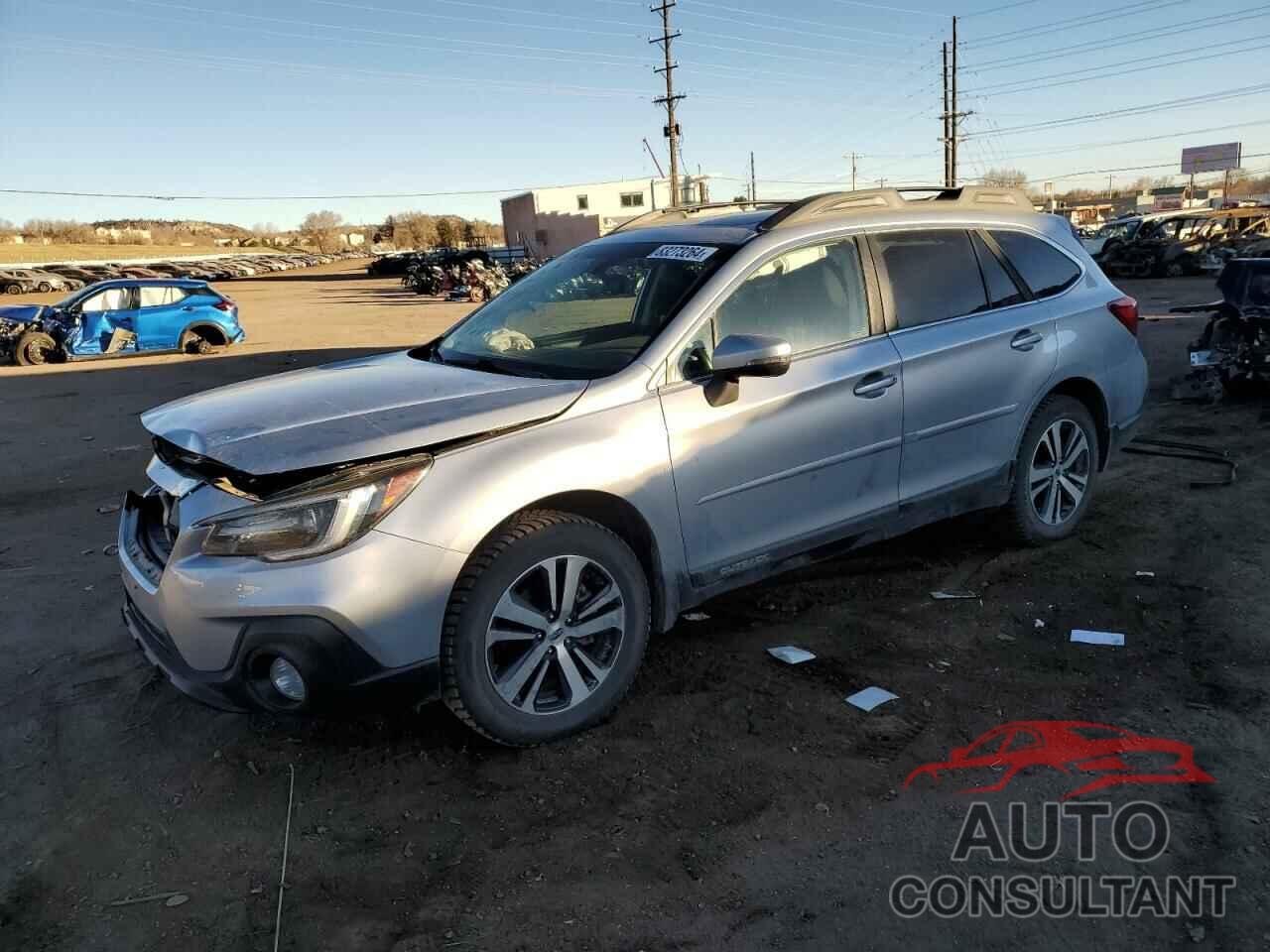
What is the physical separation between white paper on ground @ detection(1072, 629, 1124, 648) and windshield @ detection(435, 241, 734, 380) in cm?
222

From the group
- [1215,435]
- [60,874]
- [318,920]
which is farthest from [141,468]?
[1215,435]

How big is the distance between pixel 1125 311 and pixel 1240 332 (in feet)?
14.6

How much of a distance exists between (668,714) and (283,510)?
159 cm

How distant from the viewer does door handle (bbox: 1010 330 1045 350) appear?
4684 millimetres

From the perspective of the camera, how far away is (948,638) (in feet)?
13.6

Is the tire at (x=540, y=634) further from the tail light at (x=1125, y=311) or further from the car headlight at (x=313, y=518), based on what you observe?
the tail light at (x=1125, y=311)

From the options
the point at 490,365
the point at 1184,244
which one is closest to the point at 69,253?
the point at 1184,244

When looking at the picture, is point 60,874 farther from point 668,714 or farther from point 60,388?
point 60,388

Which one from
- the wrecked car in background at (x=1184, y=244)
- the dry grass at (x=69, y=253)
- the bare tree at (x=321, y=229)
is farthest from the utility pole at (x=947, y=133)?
the bare tree at (x=321, y=229)

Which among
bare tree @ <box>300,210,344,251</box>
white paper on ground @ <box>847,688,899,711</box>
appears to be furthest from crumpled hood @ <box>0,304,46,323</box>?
bare tree @ <box>300,210,344,251</box>

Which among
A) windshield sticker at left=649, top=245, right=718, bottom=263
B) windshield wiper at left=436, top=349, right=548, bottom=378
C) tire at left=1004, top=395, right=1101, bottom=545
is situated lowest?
tire at left=1004, top=395, right=1101, bottom=545

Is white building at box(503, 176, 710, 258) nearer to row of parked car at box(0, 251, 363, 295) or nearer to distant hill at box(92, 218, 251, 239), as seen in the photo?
row of parked car at box(0, 251, 363, 295)

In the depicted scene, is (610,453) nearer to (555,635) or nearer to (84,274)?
(555,635)

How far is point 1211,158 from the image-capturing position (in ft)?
281
